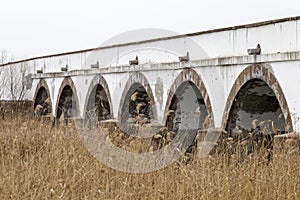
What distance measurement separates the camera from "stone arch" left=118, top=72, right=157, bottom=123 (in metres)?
12.9

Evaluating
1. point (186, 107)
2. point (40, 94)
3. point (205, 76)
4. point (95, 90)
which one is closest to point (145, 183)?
point (205, 76)

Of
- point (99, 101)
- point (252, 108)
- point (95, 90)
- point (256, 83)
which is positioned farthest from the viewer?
point (99, 101)

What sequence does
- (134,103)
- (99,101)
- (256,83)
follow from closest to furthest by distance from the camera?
1. (256,83)
2. (134,103)
3. (99,101)

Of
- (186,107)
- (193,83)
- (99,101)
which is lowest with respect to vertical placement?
(186,107)

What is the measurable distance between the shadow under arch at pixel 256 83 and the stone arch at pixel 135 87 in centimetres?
311

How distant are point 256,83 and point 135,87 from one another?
5170 millimetres

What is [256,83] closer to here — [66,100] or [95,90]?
[95,90]

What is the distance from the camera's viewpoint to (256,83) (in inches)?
375

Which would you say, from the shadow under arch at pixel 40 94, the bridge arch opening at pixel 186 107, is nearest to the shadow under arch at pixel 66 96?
the shadow under arch at pixel 40 94

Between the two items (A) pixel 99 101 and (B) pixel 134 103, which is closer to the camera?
(B) pixel 134 103

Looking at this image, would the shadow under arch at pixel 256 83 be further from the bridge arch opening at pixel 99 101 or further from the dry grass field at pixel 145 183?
the bridge arch opening at pixel 99 101

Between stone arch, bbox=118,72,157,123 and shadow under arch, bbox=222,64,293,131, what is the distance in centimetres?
311

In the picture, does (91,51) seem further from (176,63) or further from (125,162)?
(125,162)

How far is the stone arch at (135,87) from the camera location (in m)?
12.9
